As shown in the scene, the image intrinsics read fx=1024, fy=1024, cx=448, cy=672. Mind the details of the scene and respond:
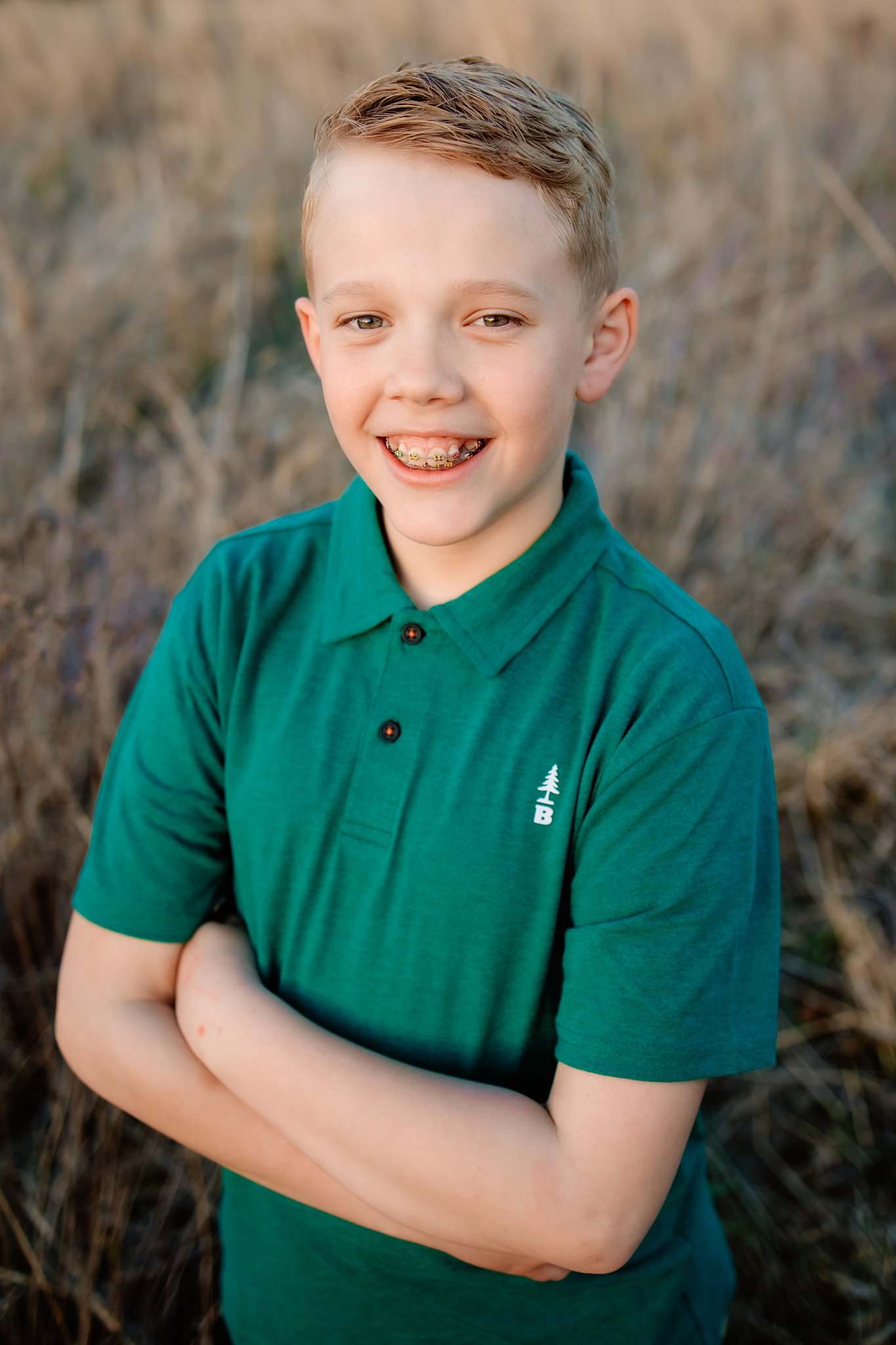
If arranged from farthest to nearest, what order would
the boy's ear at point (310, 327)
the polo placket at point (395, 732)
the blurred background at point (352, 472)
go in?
the blurred background at point (352, 472), the boy's ear at point (310, 327), the polo placket at point (395, 732)

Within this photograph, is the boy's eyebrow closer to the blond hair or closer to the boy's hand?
the blond hair

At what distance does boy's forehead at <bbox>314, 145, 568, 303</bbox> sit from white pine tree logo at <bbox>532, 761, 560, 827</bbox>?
0.49m

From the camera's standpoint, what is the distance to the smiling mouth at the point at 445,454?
109 centimetres

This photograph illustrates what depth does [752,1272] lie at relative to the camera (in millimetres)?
2002

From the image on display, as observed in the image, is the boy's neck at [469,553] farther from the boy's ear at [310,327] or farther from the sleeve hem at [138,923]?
the sleeve hem at [138,923]

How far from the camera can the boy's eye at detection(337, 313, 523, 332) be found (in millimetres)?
1050

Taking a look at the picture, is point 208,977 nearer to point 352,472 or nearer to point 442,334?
point 442,334

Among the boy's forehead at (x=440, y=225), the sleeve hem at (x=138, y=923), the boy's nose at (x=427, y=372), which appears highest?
the boy's forehead at (x=440, y=225)

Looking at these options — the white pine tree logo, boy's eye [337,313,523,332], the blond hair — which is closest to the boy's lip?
boy's eye [337,313,523,332]

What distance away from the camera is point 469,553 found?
1199 millimetres

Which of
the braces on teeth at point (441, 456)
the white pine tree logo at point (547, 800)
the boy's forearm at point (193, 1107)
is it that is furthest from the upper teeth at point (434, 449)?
the boy's forearm at point (193, 1107)

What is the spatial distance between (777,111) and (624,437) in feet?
10.1

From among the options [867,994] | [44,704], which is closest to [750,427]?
[867,994]

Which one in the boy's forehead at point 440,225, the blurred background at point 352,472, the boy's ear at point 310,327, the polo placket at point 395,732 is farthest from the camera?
the blurred background at point 352,472
